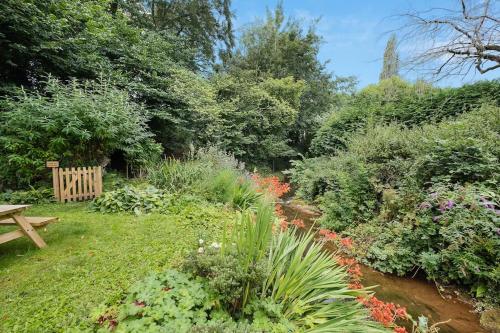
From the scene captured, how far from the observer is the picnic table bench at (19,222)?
2.58 metres

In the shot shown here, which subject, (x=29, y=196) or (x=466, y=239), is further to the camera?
(x=29, y=196)

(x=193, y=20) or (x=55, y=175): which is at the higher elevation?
(x=193, y=20)

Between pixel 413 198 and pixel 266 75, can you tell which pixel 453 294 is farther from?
pixel 266 75

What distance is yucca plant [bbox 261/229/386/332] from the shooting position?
1.81 metres

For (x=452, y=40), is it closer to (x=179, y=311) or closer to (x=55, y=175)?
(x=179, y=311)

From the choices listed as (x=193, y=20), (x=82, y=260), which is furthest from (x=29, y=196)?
(x=193, y=20)

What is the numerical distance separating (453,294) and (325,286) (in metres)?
2.59

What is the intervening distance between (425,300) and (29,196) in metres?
6.68

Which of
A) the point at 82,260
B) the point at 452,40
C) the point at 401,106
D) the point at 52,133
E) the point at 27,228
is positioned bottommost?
the point at 82,260

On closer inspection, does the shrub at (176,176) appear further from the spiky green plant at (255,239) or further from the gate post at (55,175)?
the spiky green plant at (255,239)

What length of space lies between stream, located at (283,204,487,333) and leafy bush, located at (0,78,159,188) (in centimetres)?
568

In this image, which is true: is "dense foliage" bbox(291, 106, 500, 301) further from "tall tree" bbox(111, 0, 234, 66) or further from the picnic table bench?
"tall tree" bbox(111, 0, 234, 66)

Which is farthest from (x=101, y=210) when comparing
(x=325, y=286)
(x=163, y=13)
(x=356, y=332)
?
(x=163, y=13)

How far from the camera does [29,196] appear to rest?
451 cm
